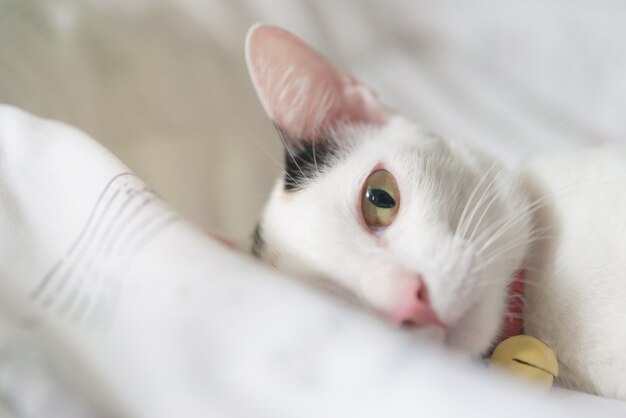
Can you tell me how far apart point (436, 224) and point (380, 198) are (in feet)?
0.36

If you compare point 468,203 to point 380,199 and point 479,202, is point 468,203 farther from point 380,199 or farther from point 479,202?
point 380,199

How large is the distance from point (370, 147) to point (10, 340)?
695 mm

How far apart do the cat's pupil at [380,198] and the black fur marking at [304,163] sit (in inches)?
6.8

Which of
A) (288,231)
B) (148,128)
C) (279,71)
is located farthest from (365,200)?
(148,128)

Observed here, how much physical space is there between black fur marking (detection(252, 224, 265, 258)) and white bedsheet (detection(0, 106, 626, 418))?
12.9 inches

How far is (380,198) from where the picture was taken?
0.90 m

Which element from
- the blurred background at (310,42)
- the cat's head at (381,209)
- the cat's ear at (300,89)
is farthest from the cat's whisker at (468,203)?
the blurred background at (310,42)

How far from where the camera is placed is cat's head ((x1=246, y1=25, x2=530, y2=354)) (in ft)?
2.52

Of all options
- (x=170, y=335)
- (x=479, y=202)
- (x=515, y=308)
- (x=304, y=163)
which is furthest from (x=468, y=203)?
(x=170, y=335)

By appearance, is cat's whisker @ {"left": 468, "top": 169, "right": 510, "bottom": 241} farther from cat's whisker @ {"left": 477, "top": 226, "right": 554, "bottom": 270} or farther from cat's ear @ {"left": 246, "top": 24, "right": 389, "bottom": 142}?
cat's ear @ {"left": 246, "top": 24, "right": 389, "bottom": 142}

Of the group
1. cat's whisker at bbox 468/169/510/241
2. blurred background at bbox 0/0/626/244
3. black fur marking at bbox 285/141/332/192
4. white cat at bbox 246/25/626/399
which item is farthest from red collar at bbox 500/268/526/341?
blurred background at bbox 0/0/626/244

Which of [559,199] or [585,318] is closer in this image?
[585,318]

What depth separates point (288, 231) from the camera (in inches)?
36.9

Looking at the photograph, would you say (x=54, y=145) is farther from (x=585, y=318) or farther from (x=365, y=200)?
(x=585, y=318)
